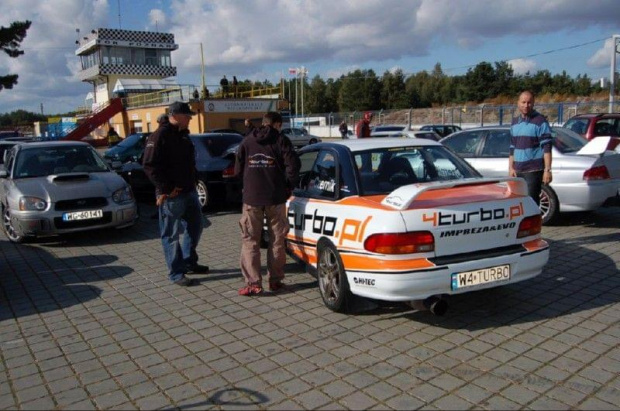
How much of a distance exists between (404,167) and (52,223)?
17.6 ft

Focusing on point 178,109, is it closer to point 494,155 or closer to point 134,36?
point 494,155

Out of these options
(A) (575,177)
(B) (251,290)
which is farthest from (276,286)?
(A) (575,177)

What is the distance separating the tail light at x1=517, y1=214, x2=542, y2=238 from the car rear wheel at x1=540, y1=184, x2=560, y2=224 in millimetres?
3565

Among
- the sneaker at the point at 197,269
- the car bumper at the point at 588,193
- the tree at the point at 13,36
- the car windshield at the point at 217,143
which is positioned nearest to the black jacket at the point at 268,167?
the sneaker at the point at 197,269

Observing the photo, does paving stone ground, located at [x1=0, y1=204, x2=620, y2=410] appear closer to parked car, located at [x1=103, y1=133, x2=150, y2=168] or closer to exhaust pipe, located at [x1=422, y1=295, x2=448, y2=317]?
exhaust pipe, located at [x1=422, y1=295, x2=448, y2=317]

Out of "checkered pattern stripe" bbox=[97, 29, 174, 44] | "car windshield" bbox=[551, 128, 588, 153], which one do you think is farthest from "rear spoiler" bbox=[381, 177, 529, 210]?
"checkered pattern stripe" bbox=[97, 29, 174, 44]

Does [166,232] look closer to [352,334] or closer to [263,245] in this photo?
[263,245]

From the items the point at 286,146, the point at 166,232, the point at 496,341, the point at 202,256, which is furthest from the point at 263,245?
the point at 496,341

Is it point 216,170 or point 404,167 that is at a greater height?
point 404,167

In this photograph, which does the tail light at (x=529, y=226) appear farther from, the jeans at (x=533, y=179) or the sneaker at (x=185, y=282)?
the sneaker at (x=185, y=282)

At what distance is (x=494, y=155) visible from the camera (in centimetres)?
862

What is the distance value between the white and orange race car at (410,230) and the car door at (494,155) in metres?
3.44

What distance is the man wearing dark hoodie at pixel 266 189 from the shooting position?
5238 mm

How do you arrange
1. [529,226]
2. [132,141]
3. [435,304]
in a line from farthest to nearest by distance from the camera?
[132,141] < [529,226] < [435,304]
